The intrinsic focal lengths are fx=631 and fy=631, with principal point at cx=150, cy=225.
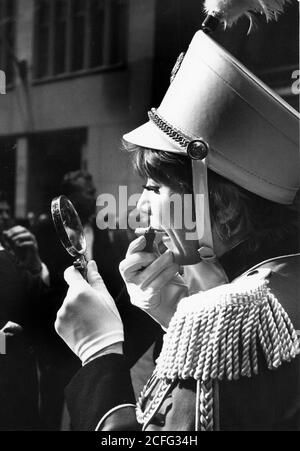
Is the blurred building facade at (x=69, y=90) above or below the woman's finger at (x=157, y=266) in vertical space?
above

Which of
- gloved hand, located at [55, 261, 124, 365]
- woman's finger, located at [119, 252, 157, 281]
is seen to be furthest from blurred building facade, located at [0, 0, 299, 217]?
gloved hand, located at [55, 261, 124, 365]

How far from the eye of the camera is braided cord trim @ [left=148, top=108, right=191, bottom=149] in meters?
1.46

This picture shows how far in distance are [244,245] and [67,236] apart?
0.51m

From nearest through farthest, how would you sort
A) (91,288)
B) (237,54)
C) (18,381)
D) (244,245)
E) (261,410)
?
(261,410) → (244,245) → (91,288) → (237,54) → (18,381)

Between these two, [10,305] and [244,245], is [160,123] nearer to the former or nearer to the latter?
[244,245]

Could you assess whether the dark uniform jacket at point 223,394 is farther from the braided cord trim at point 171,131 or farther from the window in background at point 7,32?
the window in background at point 7,32

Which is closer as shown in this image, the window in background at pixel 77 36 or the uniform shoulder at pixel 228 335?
the uniform shoulder at pixel 228 335

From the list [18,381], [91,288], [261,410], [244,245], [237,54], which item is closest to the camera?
[261,410]

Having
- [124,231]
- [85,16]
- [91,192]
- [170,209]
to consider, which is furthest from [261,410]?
[85,16]

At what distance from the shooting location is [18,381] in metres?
1.83

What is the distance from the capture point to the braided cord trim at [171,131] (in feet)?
4.78

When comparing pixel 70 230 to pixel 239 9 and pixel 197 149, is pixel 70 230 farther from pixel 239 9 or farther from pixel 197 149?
pixel 239 9

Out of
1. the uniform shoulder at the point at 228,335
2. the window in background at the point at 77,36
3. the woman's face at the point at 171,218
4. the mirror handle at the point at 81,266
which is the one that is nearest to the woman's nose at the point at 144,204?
the woman's face at the point at 171,218

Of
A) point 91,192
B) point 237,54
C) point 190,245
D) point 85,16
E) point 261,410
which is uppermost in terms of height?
point 85,16
